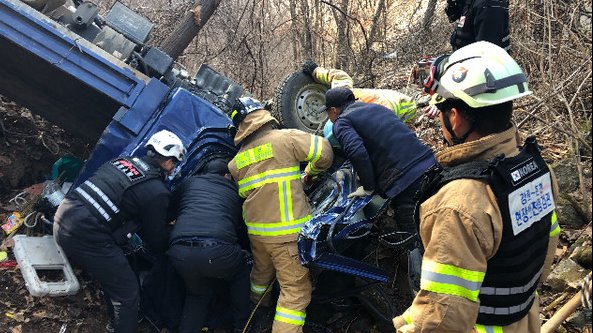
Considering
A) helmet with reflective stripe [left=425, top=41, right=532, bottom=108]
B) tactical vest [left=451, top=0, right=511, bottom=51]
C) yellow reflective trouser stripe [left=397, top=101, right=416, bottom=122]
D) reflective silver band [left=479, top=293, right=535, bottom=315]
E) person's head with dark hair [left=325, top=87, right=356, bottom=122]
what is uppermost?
tactical vest [left=451, top=0, right=511, bottom=51]

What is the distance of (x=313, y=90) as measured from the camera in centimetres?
536

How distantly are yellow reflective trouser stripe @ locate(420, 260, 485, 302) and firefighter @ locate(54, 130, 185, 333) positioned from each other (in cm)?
262

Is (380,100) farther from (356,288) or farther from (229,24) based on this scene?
(229,24)

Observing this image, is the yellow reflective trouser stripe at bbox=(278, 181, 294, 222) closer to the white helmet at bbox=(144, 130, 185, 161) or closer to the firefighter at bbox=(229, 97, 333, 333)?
the firefighter at bbox=(229, 97, 333, 333)

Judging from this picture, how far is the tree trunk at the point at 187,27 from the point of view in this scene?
22.0 ft

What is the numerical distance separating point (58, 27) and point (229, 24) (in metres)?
4.79

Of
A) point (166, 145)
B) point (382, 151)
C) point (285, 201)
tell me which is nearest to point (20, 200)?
point (166, 145)

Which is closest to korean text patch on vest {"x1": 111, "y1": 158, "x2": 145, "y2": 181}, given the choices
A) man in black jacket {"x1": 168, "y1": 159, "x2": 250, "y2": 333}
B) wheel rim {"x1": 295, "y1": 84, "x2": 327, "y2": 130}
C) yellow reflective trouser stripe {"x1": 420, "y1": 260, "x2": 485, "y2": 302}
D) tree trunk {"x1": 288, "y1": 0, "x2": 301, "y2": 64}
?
man in black jacket {"x1": 168, "y1": 159, "x2": 250, "y2": 333}

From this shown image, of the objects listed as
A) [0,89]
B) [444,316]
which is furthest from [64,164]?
[444,316]

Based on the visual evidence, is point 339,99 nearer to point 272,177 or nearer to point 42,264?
point 272,177

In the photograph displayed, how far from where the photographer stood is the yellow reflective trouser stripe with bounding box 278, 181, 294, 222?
3.89 meters

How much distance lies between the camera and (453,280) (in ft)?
5.93

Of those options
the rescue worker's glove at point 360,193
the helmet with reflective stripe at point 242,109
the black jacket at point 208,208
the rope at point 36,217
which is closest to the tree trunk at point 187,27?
the rope at point 36,217

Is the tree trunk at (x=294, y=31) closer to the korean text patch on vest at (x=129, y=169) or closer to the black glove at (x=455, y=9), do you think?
the black glove at (x=455, y=9)
